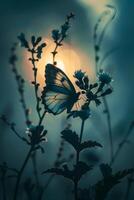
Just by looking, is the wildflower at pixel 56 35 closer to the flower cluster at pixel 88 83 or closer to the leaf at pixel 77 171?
the flower cluster at pixel 88 83

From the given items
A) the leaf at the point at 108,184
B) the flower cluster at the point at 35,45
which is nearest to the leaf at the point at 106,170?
the leaf at the point at 108,184

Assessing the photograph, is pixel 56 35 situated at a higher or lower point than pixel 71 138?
higher

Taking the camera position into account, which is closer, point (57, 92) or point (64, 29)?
point (57, 92)

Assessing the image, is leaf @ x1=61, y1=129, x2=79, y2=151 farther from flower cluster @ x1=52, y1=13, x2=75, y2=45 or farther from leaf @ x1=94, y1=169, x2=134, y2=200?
flower cluster @ x1=52, y1=13, x2=75, y2=45

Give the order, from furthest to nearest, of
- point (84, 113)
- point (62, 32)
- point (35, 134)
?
point (62, 32), point (35, 134), point (84, 113)

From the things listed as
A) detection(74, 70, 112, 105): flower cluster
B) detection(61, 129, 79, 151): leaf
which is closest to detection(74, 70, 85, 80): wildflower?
detection(74, 70, 112, 105): flower cluster

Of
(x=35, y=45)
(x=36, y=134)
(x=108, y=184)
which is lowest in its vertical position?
(x=108, y=184)

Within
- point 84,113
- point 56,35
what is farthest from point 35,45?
point 84,113

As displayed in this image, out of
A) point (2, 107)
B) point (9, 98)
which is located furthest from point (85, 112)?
point (9, 98)

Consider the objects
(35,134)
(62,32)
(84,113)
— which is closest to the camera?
(84,113)

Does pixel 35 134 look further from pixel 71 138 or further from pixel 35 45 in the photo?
pixel 35 45
